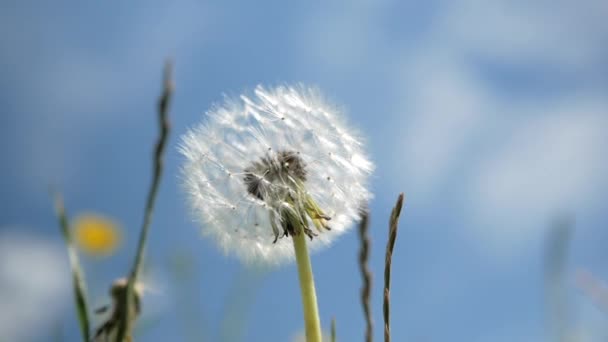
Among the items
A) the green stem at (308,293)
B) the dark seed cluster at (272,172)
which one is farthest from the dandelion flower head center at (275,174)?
the green stem at (308,293)

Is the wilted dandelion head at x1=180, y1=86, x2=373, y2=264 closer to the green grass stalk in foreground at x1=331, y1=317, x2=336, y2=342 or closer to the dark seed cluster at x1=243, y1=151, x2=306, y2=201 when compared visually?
the dark seed cluster at x1=243, y1=151, x2=306, y2=201

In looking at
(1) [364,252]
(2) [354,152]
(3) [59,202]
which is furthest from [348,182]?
(3) [59,202]

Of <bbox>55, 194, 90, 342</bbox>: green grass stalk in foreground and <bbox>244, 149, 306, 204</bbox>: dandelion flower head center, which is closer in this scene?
<bbox>55, 194, 90, 342</bbox>: green grass stalk in foreground

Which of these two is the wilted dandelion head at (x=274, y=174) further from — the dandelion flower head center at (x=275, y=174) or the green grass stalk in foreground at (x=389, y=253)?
the green grass stalk in foreground at (x=389, y=253)

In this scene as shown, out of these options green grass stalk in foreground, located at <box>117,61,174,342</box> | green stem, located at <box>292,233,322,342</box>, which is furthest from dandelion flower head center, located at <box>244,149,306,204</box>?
green grass stalk in foreground, located at <box>117,61,174,342</box>

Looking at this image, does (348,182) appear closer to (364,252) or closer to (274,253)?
(274,253)

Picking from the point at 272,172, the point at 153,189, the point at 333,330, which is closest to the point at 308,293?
the point at 333,330
